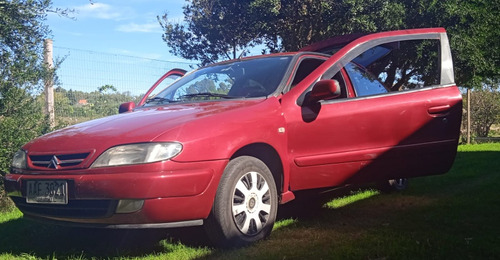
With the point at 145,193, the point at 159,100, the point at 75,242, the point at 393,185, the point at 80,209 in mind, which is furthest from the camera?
the point at 393,185

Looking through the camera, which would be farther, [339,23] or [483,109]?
[483,109]

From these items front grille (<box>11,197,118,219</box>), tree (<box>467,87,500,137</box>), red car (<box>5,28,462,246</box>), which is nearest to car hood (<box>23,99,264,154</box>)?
red car (<box>5,28,462,246</box>)

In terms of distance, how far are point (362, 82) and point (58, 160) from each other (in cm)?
302

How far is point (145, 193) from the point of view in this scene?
9.46ft

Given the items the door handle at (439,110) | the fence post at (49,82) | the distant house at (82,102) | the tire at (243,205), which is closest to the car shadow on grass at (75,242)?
the tire at (243,205)

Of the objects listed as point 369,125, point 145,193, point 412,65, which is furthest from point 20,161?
point 412,65

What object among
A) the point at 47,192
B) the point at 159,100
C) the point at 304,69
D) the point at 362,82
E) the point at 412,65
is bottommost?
the point at 47,192

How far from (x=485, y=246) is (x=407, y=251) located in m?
0.58

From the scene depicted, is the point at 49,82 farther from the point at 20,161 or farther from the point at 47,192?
the point at 47,192

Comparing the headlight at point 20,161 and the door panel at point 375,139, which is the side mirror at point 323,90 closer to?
the door panel at point 375,139

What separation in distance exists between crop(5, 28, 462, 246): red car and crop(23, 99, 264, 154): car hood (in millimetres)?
13

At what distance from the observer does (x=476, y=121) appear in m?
18.6

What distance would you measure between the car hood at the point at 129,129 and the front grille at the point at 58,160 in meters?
0.04

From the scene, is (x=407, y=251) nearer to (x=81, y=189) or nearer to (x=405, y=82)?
(x=81, y=189)
